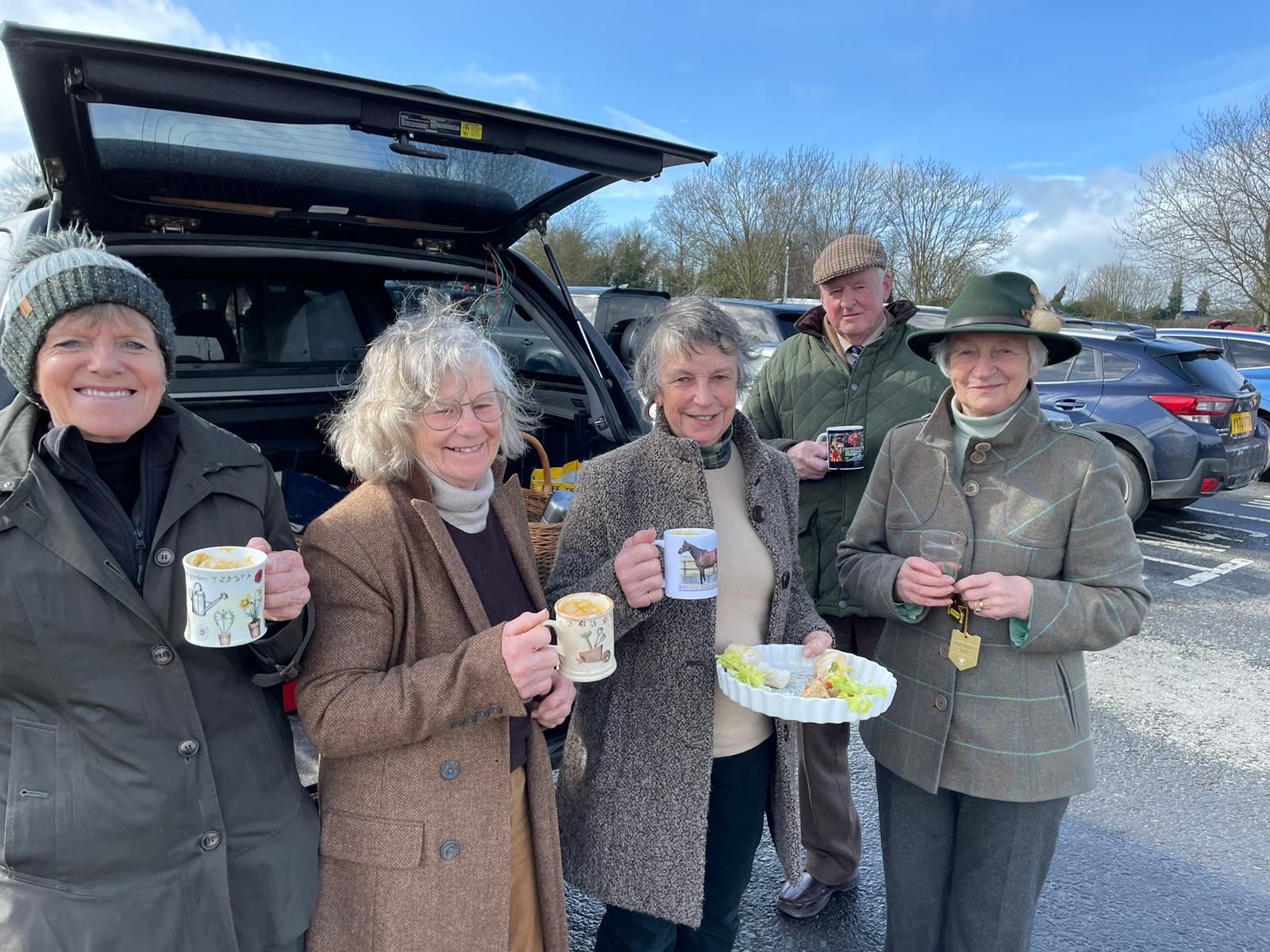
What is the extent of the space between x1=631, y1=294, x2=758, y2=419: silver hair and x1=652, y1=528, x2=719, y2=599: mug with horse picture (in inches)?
17.3

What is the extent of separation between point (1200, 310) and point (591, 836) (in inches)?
1183

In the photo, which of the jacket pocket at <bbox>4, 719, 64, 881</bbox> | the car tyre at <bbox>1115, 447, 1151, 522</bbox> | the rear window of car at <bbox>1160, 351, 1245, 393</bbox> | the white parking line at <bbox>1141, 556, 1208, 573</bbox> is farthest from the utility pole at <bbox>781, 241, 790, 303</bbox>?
the jacket pocket at <bbox>4, 719, 64, 881</bbox>

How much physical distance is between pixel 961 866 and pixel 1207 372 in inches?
249

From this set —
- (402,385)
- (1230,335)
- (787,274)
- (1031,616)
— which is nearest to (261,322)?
(402,385)

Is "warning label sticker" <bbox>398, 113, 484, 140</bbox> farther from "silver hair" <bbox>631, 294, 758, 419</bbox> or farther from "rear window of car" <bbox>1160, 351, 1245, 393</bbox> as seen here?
"rear window of car" <bbox>1160, 351, 1245, 393</bbox>

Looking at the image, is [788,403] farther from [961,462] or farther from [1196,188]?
[1196,188]

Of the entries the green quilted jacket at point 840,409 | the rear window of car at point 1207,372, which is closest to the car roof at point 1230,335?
the rear window of car at point 1207,372

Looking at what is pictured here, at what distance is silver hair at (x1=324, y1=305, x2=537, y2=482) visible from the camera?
142cm

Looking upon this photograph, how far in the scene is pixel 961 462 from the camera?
175cm

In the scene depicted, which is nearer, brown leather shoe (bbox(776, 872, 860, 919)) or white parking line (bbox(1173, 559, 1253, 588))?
brown leather shoe (bbox(776, 872, 860, 919))

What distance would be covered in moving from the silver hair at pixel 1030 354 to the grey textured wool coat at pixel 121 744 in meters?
1.46

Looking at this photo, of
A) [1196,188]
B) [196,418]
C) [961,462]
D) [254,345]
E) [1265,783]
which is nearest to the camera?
[196,418]

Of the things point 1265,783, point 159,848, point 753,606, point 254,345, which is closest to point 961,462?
point 753,606

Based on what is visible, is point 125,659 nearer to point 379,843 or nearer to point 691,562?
point 379,843
